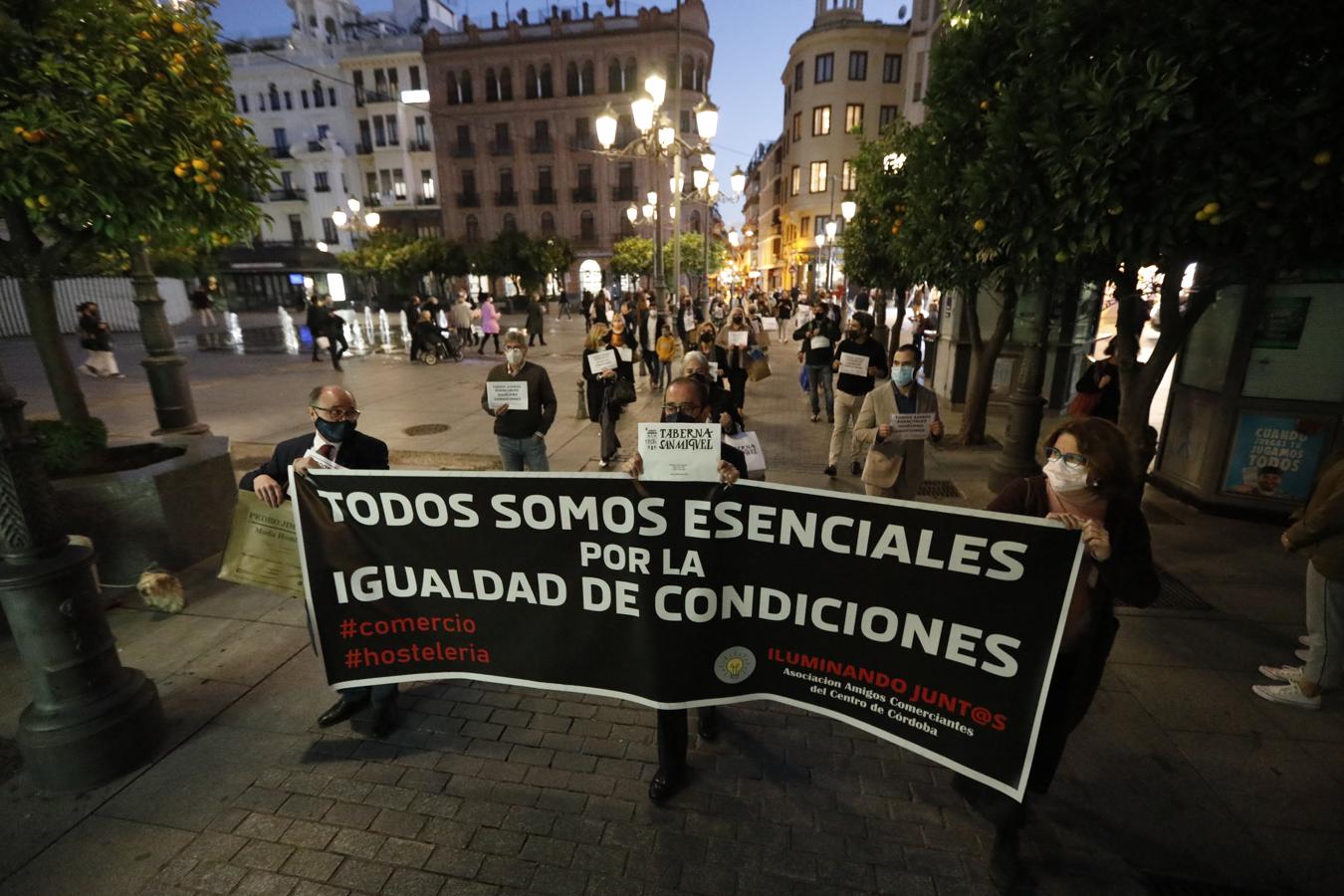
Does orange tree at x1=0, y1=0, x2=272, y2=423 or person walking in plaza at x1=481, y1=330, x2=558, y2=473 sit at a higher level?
orange tree at x1=0, y1=0, x2=272, y2=423

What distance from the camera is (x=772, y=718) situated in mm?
3883

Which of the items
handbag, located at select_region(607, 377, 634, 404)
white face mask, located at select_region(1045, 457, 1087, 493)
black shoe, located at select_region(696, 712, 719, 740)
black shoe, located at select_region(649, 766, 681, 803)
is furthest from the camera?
handbag, located at select_region(607, 377, 634, 404)

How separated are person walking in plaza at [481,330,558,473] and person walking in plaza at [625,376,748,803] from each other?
251cm

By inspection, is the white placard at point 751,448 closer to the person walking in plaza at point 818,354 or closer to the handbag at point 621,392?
the handbag at point 621,392

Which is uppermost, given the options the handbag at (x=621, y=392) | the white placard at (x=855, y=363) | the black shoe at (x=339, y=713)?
the white placard at (x=855, y=363)

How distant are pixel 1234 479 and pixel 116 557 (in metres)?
10.8

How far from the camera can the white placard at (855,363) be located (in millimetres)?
7984

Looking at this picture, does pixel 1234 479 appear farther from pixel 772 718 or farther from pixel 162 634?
pixel 162 634

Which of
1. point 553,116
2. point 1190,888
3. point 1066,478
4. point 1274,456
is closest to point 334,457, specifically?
point 1066,478

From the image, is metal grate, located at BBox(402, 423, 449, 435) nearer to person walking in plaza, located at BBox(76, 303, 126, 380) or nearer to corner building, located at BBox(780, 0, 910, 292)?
person walking in plaza, located at BBox(76, 303, 126, 380)

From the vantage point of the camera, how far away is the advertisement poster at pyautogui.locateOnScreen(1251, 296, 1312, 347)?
6.51 meters

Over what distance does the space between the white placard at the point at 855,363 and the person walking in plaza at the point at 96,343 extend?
1718 centimetres

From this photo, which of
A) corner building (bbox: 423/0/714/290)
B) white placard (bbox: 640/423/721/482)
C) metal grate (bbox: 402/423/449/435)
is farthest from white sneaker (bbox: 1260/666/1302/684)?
corner building (bbox: 423/0/714/290)

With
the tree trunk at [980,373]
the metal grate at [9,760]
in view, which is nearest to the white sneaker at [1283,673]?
the tree trunk at [980,373]
